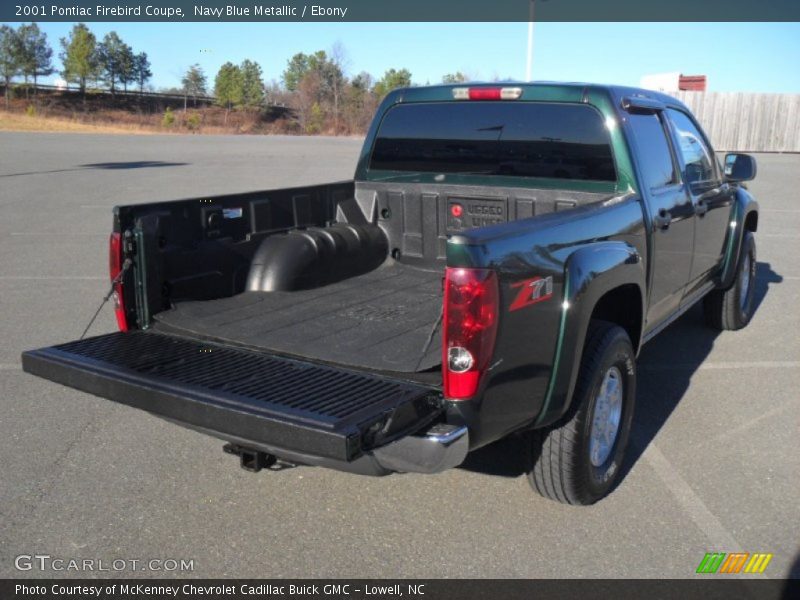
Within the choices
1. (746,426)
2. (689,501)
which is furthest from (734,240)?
(689,501)

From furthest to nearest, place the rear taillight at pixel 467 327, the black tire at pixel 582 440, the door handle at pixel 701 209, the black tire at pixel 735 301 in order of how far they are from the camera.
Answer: the black tire at pixel 735 301 → the door handle at pixel 701 209 → the black tire at pixel 582 440 → the rear taillight at pixel 467 327

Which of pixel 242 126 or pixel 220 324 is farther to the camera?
pixel 242 126

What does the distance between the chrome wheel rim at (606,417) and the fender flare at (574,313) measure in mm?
386

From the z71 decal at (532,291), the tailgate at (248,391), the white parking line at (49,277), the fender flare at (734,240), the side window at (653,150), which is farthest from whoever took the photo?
the white parking line at (49,277)

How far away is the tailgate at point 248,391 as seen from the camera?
8.79 ft

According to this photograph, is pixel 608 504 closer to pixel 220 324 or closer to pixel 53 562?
pixel 220 324

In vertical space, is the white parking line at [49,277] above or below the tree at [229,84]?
below

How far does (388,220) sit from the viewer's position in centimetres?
531

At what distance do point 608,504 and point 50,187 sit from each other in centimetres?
1667

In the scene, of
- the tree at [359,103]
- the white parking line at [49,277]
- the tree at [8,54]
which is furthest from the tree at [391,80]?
the white parking line at [49,277]

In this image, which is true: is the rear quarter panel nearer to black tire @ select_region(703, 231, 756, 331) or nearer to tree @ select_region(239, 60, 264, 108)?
black tire @ select_region(703, 231, 756, 331)

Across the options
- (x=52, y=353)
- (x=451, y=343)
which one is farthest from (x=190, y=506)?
(x=451, y=343)

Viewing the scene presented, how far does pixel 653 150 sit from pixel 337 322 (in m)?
2.12
